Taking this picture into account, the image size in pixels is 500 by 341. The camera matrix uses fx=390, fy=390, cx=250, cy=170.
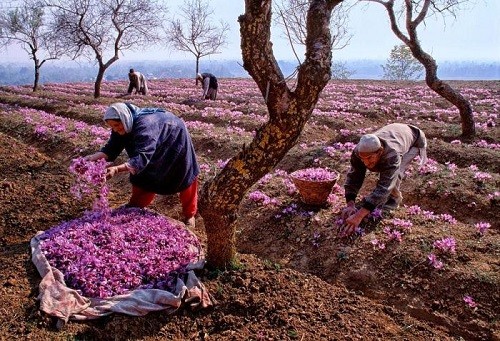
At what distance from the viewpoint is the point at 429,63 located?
13.2m

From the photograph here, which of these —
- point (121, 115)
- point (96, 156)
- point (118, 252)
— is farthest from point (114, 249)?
point (121, 115)

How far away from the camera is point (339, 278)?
5.73m

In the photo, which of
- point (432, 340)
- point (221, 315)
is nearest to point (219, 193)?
point (221, 315)

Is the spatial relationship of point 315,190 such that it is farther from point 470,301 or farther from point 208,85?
point 208,85

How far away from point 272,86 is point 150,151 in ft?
7.23

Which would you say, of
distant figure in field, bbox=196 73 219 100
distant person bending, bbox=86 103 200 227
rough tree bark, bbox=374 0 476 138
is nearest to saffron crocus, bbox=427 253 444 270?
distant person bending, bbox=86 103 200 227

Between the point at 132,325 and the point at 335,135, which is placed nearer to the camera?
the point at 132,325

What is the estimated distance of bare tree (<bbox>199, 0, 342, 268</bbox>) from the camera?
387cm

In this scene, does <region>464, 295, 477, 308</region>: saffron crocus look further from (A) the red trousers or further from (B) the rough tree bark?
(B) the rough tree bark

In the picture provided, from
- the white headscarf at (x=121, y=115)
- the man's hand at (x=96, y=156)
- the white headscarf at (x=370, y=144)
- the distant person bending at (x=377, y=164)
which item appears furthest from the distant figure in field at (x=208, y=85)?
the white headscarf at (x=370, y=144)

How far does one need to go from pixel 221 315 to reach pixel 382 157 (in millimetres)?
3307

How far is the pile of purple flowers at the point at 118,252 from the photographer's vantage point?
4.58 meters

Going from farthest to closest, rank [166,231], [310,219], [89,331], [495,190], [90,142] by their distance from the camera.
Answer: [90,142], [495,190], [310,219], [166,231], [89,331]

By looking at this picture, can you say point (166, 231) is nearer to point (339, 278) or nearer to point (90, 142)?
point (339, 278)
